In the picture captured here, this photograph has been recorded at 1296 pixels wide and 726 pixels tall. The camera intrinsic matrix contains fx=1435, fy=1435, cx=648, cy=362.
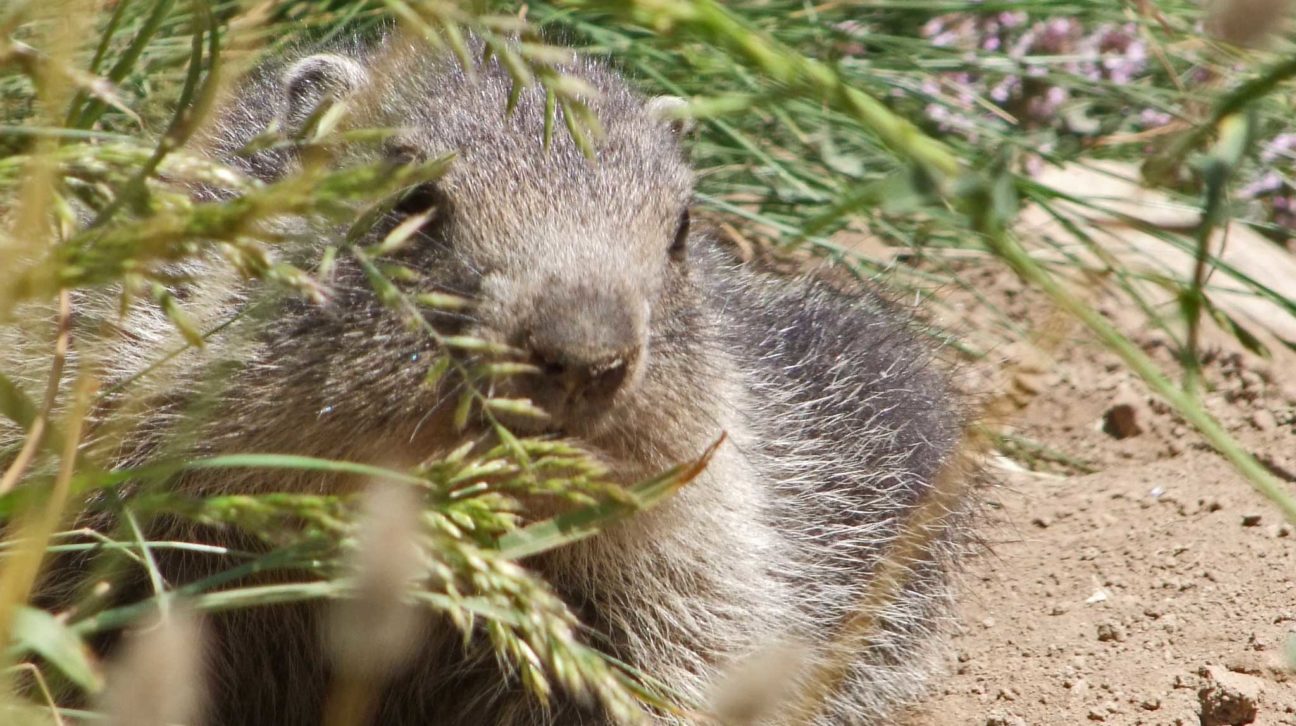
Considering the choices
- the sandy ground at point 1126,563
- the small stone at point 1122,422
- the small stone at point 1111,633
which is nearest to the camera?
the sandy ground at point 1126,563

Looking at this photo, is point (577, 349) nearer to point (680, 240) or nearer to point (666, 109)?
point (680, 240)

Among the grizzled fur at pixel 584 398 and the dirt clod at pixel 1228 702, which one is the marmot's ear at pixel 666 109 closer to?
the grizzled fur at pixel 584 398

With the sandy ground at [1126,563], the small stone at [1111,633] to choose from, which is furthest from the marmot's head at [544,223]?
the small stone at [1111,633]

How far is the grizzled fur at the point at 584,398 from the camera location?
309 cm

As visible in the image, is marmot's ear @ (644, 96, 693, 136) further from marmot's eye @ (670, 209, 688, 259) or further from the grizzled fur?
marmot's eye @ (670, 209, 688, 259)

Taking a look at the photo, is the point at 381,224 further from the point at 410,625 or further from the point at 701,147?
the point at 701,147

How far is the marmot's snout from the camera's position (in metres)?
2.85

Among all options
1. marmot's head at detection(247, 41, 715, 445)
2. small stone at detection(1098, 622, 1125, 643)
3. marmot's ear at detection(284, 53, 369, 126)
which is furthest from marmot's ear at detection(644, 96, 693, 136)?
small stone at detection(1098, 622, 1125, 643)

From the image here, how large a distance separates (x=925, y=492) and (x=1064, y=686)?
927 millimetres

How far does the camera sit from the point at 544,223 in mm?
3225

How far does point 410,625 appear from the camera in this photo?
199 cm

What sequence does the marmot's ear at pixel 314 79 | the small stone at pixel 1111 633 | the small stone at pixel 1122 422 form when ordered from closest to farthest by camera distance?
the marmot's ear at pixel 314 79 → the small stone at pixel 1111 633 → the small stone at pixel 1122 422

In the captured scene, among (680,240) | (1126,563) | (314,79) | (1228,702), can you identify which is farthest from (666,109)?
(1126,563)

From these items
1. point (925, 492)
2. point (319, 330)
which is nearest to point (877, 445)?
point (925, 492)
